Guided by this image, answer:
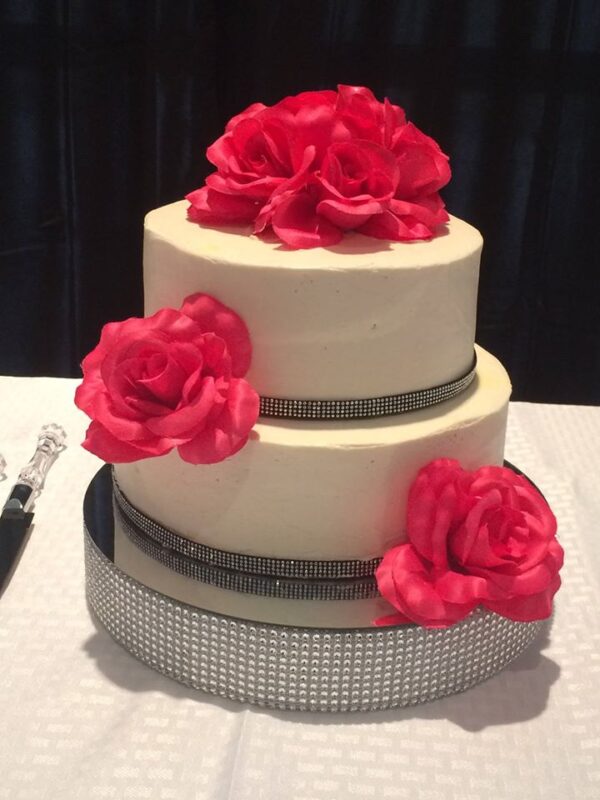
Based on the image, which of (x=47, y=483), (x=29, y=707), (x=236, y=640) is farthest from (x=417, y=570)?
(x=47, y=483)

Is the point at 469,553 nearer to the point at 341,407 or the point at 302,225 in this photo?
the point at 341,407

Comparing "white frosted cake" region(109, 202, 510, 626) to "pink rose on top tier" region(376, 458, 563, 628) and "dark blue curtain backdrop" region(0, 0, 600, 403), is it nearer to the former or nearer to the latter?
"pink rose on top tier" region(376, 458, 563, 628)

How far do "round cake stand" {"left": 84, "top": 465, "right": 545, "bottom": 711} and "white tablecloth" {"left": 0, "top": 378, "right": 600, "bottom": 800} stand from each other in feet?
0.05

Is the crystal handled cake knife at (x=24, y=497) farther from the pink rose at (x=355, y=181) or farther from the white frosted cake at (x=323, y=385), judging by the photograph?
the pink rose at (x=355, y=181)

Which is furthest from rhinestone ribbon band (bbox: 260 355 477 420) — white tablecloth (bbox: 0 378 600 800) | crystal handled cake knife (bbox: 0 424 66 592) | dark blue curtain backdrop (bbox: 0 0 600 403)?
dark blue curtain backdrop (bbox: 0 0 600 403)

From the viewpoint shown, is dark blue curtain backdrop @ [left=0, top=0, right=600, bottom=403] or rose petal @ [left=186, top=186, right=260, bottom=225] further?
dark blue curtain backdrop @ [left=0, top=0, right=600, bottom=403]

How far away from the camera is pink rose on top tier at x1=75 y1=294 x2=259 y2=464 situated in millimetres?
756

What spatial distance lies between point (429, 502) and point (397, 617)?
0.38 ft

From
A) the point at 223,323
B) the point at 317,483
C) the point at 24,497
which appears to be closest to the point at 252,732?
the point at 317,483

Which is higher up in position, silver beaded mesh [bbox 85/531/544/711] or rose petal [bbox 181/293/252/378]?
rose petal [bbox 181/293/252/378]

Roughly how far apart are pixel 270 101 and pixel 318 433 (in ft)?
3.93

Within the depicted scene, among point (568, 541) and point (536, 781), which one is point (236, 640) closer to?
point (536, 781)

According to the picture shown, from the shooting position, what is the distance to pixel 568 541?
3.76 ft

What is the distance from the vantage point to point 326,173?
0.82 m
